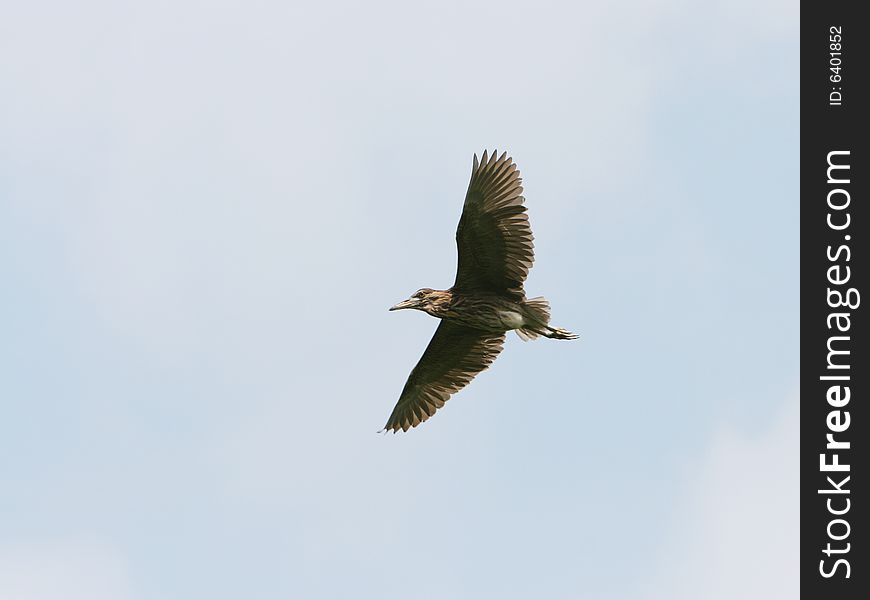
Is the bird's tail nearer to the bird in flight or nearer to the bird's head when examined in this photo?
the bird in flight

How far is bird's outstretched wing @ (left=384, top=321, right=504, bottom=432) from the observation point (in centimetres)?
1812

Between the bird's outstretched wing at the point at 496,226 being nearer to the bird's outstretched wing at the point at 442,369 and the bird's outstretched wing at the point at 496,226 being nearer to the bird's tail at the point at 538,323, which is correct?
the bird's tail at the point at 538,323

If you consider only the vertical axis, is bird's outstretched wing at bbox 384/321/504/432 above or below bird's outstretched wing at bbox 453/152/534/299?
below

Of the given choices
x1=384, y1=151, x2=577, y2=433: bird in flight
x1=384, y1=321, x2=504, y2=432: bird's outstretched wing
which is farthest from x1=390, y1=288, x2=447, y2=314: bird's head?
x1=384, y1=321, x2=504, y2=432: bird's outstretched wing

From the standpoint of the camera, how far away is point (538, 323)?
16812 millimetres

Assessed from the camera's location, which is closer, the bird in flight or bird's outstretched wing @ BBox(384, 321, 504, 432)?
the bird in flight

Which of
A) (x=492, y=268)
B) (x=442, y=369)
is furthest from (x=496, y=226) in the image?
(x=442, y=369)

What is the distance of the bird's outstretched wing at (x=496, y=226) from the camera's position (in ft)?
53.7

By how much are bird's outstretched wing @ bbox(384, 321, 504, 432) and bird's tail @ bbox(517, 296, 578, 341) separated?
1.07 metres

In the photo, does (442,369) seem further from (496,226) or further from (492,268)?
(496,226)

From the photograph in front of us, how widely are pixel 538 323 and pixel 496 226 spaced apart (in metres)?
1.31

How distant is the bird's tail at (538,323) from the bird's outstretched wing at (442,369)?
1074 millimetres
